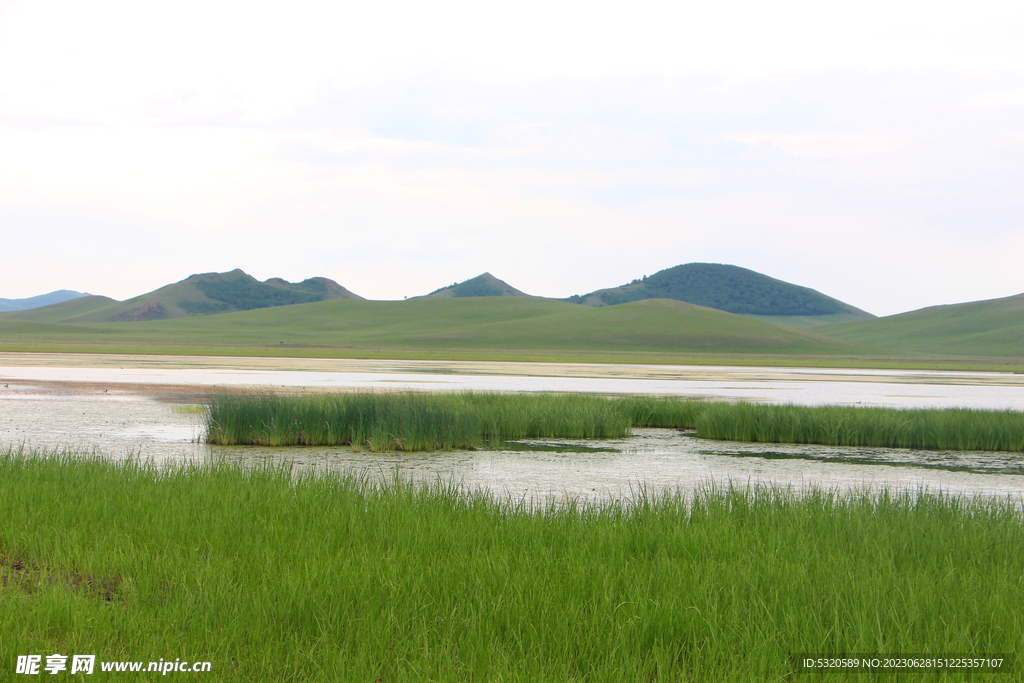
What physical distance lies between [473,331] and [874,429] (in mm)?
120361

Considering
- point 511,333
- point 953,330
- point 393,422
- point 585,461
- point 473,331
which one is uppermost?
point 953,330

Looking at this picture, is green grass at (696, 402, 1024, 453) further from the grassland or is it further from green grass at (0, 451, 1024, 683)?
green grass at (0, 451, 1024, 683)

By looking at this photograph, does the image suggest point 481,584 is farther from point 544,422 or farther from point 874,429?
point 874,429

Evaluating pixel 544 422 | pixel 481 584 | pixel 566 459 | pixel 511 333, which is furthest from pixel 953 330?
pixel 481 584

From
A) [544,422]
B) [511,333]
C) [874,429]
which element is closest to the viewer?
[874,429]

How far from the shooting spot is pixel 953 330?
533 feet

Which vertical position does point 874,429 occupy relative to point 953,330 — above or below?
below

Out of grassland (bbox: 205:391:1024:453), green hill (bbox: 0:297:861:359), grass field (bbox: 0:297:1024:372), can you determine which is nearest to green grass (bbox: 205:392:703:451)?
grassland (bbox: 205:391:1024:453)

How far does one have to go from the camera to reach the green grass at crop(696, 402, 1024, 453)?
65.2 ft

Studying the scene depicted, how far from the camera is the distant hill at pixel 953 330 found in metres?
140

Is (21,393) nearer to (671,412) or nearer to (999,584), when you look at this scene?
(671,412)

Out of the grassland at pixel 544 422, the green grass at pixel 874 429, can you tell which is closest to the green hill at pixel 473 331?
the grassland at pixel 544 422

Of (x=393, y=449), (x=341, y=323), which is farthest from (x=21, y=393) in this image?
(x=341, y=323)

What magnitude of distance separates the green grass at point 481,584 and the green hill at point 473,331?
9485cm
